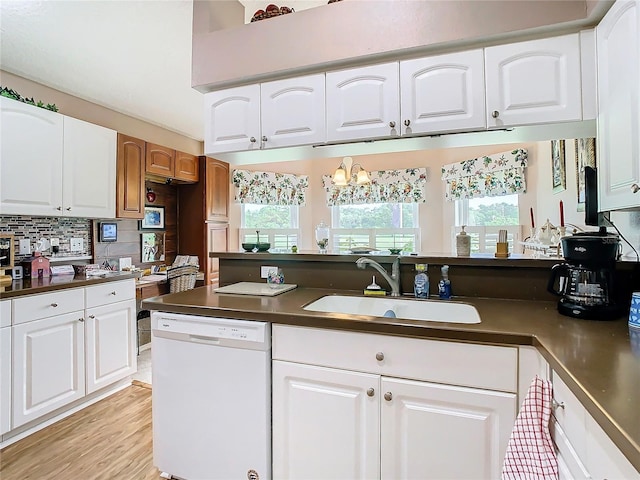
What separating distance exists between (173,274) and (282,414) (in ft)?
8.23

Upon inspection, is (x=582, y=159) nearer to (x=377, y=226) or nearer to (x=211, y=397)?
(x=211, y=397)

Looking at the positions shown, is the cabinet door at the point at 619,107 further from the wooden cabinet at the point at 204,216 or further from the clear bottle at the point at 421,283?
the wooden cabinet at the point at 204,216

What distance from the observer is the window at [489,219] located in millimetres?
3400

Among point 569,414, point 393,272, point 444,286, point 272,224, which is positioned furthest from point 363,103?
point 272,224

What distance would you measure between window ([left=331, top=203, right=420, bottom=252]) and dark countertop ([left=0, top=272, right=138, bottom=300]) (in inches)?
108

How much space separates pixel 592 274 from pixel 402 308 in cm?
80

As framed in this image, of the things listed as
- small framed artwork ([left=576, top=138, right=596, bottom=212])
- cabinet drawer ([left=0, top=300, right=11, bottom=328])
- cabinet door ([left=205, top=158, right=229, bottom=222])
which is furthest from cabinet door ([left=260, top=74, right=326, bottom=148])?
cabinet door ([left=205, top=158, right=229, bottom=222])

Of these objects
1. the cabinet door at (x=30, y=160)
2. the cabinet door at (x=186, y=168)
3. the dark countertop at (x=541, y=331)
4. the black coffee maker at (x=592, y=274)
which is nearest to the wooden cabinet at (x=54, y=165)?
the cabinet door at (x=30, y=160)

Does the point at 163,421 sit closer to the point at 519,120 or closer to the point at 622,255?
the point at 519,120

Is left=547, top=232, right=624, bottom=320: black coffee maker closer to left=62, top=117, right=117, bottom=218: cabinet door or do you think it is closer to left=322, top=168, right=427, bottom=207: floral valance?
left=322, top=168, right=427, bottom=207: floral valance

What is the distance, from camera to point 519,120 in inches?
56.6

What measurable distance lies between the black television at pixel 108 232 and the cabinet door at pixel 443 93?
306 cm

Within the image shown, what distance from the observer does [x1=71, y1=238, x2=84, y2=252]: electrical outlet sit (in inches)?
119

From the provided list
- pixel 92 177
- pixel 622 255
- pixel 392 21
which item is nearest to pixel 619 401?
pixel 622 255
